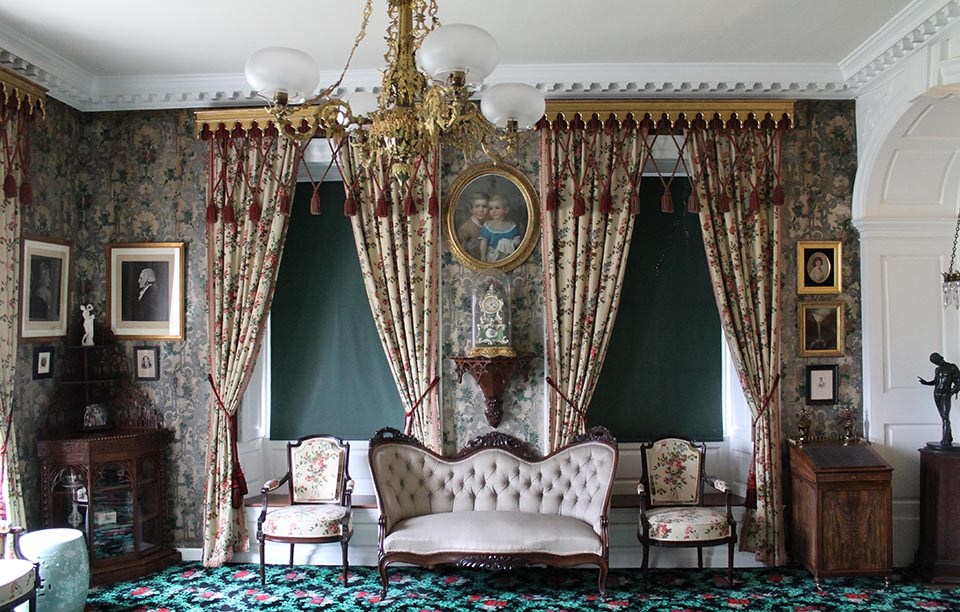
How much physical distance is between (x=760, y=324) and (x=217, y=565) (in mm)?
4618

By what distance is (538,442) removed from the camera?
249 inches

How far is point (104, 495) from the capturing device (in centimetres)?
592

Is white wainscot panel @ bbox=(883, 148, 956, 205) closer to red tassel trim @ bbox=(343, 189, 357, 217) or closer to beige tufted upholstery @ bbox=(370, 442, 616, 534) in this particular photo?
beige tufted upholstery @ bbox=(370, 442, 616, 534)

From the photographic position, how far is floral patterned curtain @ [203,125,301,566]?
245 inches

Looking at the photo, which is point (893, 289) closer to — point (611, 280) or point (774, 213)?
point (774, 213)

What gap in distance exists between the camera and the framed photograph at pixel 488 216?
6352mm

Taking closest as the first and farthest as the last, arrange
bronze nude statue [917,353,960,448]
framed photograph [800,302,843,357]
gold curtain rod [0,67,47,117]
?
gold curtain rod [0,67,47,117], bronze nude statue [917,353,960,448], framed photograph [800,302,843,357]

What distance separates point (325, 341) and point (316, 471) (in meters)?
1.23

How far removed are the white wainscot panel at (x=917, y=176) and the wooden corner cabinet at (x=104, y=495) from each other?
6.08 meters

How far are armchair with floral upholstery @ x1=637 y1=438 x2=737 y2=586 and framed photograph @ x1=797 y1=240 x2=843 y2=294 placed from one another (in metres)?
1.55

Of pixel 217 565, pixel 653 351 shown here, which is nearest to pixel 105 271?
pixel 217 565

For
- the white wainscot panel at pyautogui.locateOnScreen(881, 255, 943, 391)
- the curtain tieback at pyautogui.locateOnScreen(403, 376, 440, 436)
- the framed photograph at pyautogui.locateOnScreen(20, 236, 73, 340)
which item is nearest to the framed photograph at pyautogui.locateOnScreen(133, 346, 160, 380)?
the framed photograph at pyautogui.locateOnScreen(20, 236, 73, 340)

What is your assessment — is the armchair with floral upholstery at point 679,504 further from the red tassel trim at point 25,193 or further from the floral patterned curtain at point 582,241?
the red tassel trim at point 25,193

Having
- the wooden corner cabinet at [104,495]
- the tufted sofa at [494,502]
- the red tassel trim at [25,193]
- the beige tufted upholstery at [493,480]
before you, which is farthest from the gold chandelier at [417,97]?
the wooden corner cabinet at [104,495]
